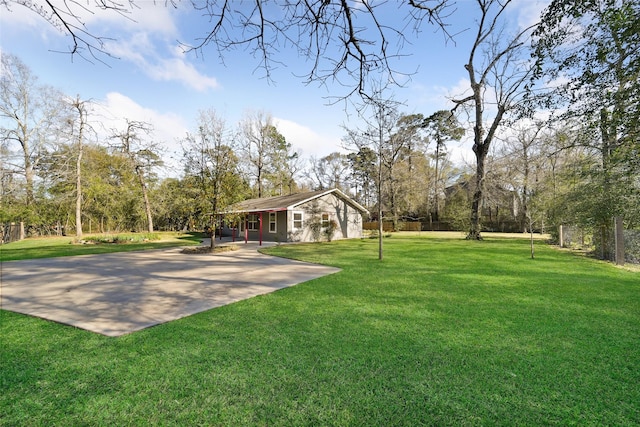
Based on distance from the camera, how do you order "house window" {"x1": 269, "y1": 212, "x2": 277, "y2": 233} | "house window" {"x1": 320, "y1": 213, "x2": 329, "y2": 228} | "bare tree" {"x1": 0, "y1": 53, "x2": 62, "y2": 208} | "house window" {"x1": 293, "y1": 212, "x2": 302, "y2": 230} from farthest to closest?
"bare tree" {"x1": 0, "y1": 53, "x2": 62, "y2": 208}
"house window" {"x1": 320, "y1": 213, "x2": 329, "y2": 228}
"house window" {"x1": 269, "y1": 212, "x2": 277, "y2": 233}
"house window" {"x1": 293, "y1": 212, "x2": 302, "y2": 230}

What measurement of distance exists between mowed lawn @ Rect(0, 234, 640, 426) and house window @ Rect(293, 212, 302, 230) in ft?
42.7

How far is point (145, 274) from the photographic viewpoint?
25.2 ft

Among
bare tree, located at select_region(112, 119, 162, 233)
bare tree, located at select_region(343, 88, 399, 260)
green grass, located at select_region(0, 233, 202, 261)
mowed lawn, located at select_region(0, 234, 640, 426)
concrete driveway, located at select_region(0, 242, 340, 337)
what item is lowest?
mowed lawn, located at select_region(0, 234, 640, 426)

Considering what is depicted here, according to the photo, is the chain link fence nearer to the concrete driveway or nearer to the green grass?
the concrete driveway

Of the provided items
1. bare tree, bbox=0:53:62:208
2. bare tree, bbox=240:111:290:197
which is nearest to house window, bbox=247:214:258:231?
bare tree, bbox=240:111:290:197

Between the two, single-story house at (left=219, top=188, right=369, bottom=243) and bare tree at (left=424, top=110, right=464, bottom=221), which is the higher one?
bare tree at (left=424, top=110, right=464, bottom=221)

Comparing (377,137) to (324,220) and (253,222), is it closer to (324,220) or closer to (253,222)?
(324,220)

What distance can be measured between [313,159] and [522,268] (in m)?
31.4

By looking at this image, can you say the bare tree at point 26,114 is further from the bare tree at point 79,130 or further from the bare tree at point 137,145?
the bare tree at point 137,145

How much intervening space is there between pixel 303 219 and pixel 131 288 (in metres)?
12.8

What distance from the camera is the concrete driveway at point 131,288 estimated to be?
434 centimetres

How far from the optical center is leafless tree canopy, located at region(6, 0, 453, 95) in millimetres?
2514

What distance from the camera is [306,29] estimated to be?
9.73 ft

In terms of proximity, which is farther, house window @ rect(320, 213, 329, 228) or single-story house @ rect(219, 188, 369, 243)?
house window @ rect(320, 213, 329, 228)
